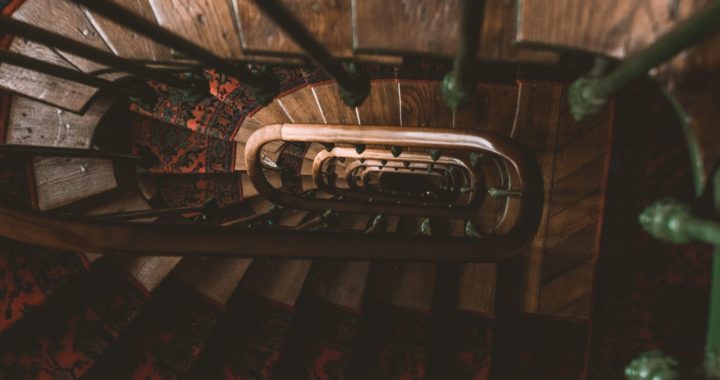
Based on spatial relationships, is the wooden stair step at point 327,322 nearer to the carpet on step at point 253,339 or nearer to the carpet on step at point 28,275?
the carpet on step at point 253,339

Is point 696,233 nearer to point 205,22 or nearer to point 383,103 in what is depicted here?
point 205,22

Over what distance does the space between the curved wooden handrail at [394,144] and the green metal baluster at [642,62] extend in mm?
346

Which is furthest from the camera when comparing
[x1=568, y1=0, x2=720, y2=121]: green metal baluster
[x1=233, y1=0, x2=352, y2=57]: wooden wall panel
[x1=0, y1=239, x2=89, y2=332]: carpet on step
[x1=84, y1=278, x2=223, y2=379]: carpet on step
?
[x1=84, y1=278, x2=223, y2=379]: carpet on step

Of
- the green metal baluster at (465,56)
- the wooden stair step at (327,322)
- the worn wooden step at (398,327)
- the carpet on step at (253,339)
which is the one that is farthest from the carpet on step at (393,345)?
the green metal baluster at (465,56)

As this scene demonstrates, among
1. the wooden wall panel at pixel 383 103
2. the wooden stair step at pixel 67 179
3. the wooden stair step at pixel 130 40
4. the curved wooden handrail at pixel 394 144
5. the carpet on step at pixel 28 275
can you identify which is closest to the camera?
the curved wooden handrail at pixel 394 144

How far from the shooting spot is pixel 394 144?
1.32 meters

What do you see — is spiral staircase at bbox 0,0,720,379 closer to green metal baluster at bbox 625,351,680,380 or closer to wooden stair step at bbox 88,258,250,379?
wooden stair step at bbox 88,258,250,379

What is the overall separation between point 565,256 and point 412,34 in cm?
201

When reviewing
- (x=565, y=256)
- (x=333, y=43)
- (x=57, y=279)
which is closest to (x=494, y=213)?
(x=565, y=256)

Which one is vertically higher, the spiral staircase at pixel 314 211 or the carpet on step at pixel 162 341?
the spiral staircase at pixel 314 211

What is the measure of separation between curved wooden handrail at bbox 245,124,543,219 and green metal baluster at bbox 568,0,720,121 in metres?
0.35

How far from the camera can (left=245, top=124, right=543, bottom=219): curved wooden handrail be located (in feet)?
3.18

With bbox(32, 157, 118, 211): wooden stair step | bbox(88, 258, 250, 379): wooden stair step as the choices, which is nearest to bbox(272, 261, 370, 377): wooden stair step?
bbox(88, 258, 250, 379): wooden stair step

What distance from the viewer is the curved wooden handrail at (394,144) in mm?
971
